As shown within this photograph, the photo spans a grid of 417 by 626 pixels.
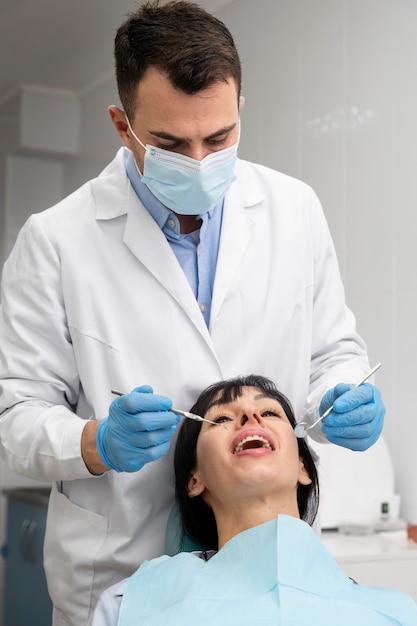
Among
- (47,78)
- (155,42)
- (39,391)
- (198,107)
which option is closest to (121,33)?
(155,42)

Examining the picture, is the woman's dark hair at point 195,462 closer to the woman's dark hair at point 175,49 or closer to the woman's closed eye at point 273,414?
the woman's closed eye at point 273,414

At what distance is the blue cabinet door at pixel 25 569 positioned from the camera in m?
3.87

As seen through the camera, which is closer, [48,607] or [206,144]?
[206,144]

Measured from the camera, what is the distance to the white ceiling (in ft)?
13.3

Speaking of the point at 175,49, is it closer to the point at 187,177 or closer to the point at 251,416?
the point at 187,177

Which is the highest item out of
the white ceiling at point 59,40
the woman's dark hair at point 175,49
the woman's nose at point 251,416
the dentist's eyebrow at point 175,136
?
the white ceiling at point 59,40

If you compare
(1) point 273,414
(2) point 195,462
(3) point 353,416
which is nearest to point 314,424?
(3) point 353,416

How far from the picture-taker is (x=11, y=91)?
5.13m

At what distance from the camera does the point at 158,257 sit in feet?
5.58

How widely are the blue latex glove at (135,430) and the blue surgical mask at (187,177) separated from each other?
0.38 m

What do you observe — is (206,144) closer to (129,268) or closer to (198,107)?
(198,107)

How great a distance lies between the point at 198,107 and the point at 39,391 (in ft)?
2.00

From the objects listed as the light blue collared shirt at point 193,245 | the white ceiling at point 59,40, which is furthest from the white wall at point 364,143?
the light blue collared shirt at point 193,245

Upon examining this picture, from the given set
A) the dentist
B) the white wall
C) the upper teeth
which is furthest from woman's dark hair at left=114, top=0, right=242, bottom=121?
the white wall
